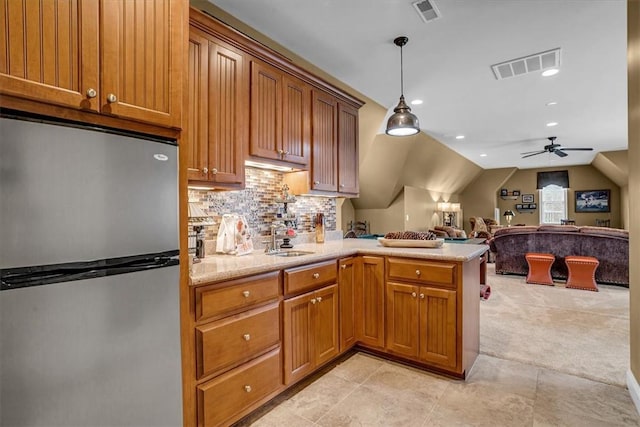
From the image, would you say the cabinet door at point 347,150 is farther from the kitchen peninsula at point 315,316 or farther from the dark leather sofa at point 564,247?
the dark leather sofa at point 564,247

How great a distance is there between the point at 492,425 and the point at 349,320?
3.93 ft

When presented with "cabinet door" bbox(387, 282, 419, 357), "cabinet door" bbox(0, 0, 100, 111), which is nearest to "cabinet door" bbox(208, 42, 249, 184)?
"cabinet door" bbox(0, 0, 100, 111)

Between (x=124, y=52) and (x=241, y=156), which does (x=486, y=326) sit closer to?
(x=241, y=156)

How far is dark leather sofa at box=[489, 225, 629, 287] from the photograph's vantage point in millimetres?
5121

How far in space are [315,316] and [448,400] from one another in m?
1.06

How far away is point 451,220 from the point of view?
1168 cm

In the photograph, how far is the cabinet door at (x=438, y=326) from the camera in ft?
7.70

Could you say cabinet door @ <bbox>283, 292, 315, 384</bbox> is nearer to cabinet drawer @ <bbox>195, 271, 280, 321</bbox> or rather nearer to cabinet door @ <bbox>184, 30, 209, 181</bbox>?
cabinet drawer @ <bbox>195, 271, 280, 321</bbox>

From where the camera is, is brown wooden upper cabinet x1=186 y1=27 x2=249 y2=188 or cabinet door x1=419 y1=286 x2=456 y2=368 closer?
brown wooden upper cabinet x1=186 y1=27 x2=249 y2=188

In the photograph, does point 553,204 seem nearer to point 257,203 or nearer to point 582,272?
point 582,272

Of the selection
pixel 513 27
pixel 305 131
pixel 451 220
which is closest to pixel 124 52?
pixel 305 131

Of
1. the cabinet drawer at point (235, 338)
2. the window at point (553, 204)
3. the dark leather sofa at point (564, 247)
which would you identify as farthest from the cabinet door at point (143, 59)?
the window at point (553, 204)

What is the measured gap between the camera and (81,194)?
121cm

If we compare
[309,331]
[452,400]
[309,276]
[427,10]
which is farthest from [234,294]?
[427,10]
